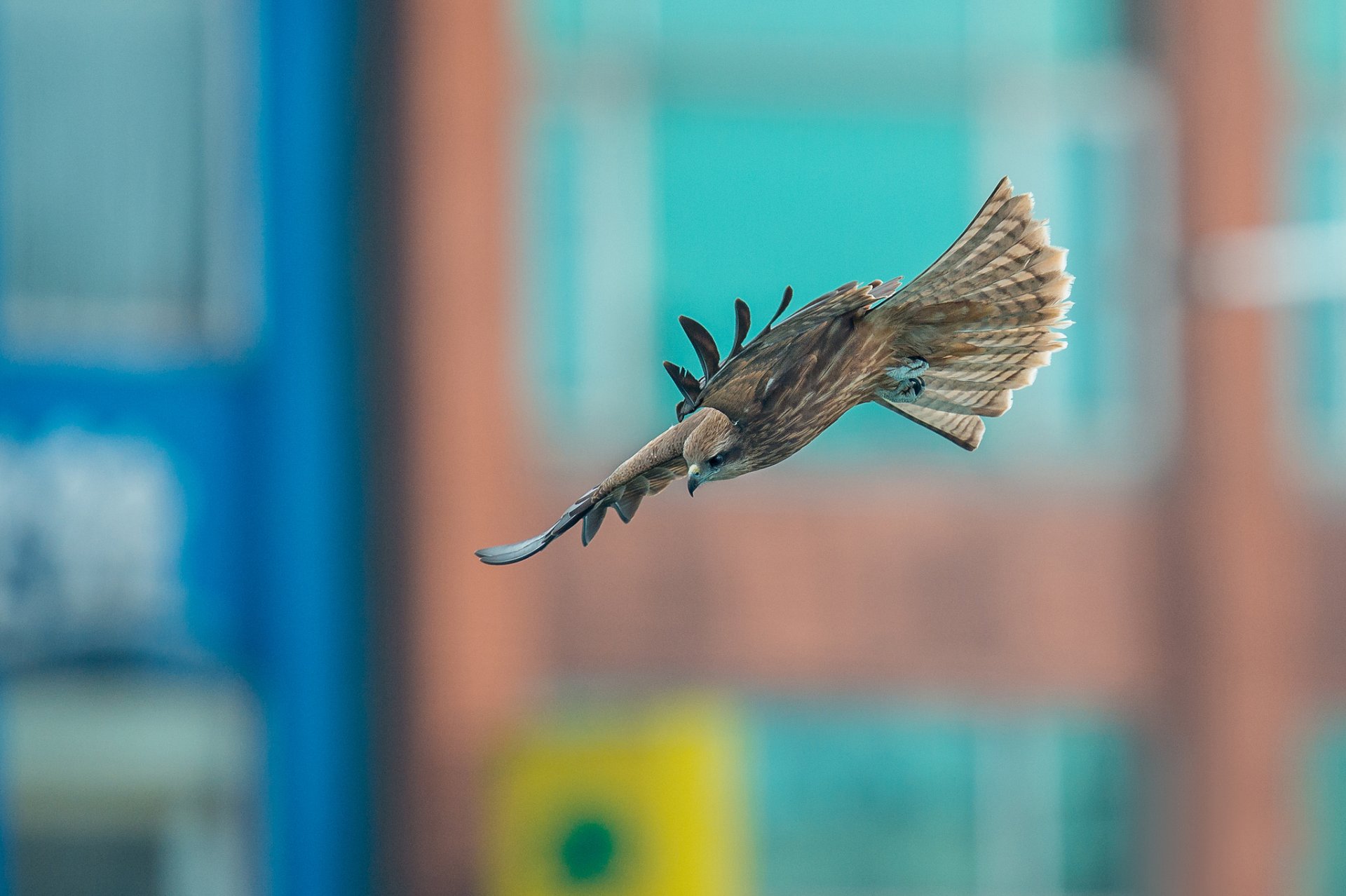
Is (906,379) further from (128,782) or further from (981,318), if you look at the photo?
(128,782)

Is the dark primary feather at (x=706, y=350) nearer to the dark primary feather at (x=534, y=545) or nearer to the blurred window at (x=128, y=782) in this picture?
the dark primary feather at (x=534, y=545)

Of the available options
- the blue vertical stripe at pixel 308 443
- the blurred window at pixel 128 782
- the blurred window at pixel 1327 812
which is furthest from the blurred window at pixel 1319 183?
the blurred window at pixel 128 782

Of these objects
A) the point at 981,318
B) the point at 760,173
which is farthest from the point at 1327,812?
the point at 981,318

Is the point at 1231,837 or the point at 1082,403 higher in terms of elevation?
the point at 1082,403

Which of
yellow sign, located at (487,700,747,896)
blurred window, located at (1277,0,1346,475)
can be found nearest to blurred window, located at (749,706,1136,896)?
yellow sign, located at (487,700,747,896)

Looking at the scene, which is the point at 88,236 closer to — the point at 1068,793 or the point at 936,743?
the point at 936,743

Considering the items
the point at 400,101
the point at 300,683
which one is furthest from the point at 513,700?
the point at 400,101
